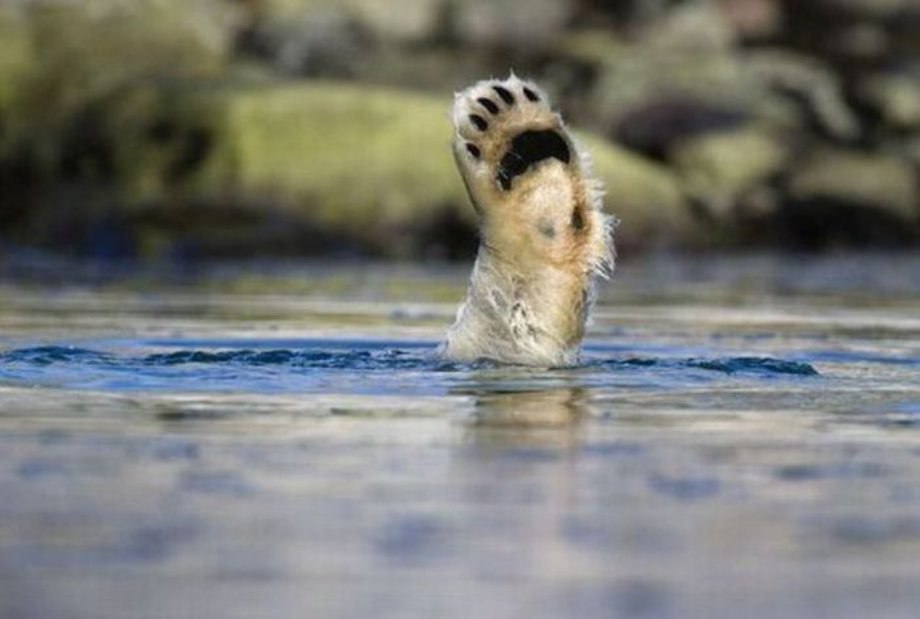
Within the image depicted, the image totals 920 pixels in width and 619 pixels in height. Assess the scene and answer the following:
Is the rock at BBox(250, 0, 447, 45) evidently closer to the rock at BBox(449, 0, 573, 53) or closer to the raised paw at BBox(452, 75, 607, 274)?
the rock at BBox(449, 0, 573, 53)

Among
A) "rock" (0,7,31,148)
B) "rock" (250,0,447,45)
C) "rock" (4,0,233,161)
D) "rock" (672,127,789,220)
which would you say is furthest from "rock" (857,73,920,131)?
"rock" (0,7,31,148)

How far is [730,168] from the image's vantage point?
78.0 feet

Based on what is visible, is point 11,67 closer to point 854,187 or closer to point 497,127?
point 854,187

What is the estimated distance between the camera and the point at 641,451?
18.6 feet

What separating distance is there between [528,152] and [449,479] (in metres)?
2.57

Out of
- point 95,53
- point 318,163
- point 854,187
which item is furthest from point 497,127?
point 854,187

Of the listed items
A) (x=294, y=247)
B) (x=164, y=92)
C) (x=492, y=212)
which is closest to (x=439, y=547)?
(x=492, y=212)

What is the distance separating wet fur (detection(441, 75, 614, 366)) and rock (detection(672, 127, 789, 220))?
15.0 metres

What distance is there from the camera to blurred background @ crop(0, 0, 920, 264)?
64.4ft

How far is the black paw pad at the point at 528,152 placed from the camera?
7.57m

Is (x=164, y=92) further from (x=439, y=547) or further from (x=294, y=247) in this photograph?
(x=439, y=547)

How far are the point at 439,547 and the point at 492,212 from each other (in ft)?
10.8

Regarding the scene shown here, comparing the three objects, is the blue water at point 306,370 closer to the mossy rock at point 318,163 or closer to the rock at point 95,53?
the mossy rock at point 318,163

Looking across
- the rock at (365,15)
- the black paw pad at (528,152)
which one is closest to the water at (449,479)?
the black paw pad at (528,152)
